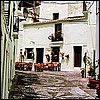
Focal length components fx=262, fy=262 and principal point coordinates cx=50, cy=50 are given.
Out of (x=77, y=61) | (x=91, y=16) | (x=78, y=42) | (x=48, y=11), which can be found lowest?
(x=77, y=61)

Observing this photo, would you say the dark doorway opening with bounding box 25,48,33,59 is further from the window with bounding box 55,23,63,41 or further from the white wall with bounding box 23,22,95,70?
the window with bounding box 55,23,63,41

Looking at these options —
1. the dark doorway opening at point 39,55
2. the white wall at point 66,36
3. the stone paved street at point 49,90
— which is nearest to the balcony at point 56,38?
the white wall at point 66,36

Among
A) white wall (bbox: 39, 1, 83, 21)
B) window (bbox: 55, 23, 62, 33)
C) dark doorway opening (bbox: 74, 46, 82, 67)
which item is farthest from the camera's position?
white wall (bbox: 39, 1, 83, 21)

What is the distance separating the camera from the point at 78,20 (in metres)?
19.2

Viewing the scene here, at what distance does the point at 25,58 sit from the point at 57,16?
4.99 metres

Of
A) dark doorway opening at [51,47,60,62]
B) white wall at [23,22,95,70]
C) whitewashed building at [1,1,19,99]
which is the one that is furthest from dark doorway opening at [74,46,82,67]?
whitewashed building at [1,1,19,99]

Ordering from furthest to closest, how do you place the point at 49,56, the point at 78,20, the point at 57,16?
1. the point at 57,16
2. the point at 49,56
3. the point at 78,20

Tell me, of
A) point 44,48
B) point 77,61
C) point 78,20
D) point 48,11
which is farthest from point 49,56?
point 48,11

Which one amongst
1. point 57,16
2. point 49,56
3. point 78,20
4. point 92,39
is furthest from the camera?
point 57,16

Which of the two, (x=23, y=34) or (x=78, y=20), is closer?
(x=78, y=20)

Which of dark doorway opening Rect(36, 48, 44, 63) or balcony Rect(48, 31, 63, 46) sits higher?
balcony Rect(48, 31, 63, 46)

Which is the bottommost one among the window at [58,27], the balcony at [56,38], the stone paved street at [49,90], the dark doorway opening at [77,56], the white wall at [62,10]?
the stone paved street at [49,90]

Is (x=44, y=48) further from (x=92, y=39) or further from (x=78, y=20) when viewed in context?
(x=92, y=39)

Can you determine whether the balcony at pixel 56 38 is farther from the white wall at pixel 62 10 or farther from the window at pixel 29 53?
the white wall at pixel 62 10
